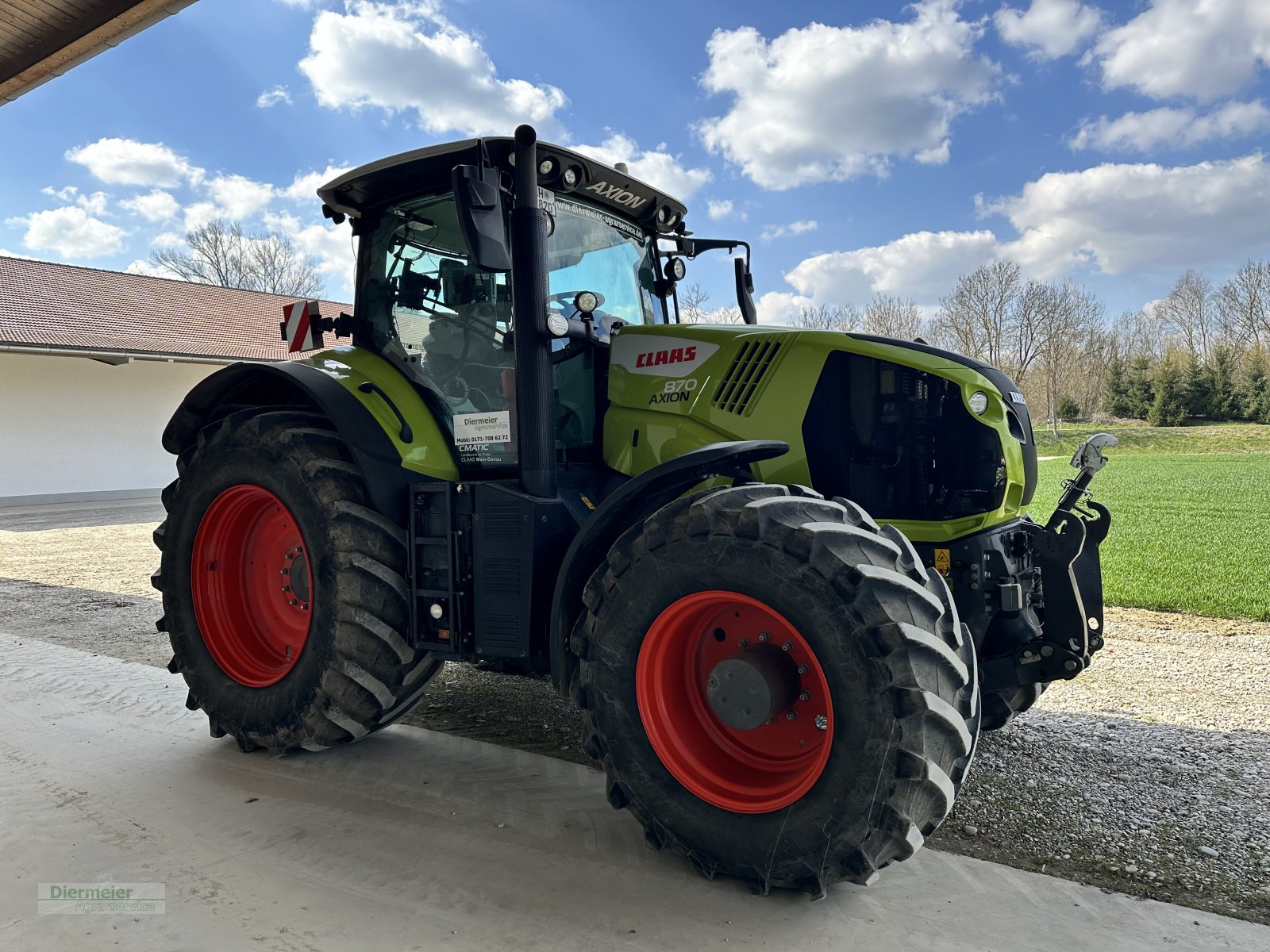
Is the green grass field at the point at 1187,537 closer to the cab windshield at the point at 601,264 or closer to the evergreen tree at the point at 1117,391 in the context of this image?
the cab windshield at the point at 601,264

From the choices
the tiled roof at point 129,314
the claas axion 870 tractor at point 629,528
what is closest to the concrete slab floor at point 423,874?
the claas axion 870 tractor at point 629,528

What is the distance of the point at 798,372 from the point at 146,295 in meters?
24.8

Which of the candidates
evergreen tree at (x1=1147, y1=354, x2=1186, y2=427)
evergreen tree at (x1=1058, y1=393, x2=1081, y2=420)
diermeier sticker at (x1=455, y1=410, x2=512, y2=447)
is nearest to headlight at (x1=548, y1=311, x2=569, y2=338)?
diermeier sticker at (x1=455, y1=410, x2=512, y2=447)

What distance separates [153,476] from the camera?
2228 centimetres

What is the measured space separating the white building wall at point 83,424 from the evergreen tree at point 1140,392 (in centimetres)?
4387

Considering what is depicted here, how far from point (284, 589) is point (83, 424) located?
20.1 m

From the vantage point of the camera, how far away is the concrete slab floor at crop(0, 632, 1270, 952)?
247cm

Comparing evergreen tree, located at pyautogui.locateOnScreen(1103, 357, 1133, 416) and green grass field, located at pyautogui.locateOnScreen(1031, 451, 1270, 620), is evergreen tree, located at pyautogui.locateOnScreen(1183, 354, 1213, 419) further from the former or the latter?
green grass field, located at pyautogui.locateOnScreen(1031, 451, 1270, 620)

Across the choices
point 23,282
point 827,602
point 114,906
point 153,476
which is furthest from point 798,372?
point 23,282

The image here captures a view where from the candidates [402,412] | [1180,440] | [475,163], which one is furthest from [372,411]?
[1180,440]

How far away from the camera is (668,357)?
11.5 feet

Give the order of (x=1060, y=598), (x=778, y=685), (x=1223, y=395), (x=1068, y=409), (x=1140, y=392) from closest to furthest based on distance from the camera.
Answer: (x=778, y=685), (x=1060, y=598), (x=1223, y=395), (x=1140, y=392), (x=1068, y=409)

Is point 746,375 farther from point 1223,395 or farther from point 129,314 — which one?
point 1223,395

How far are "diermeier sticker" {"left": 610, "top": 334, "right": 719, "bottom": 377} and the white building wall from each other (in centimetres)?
Result: 1811
